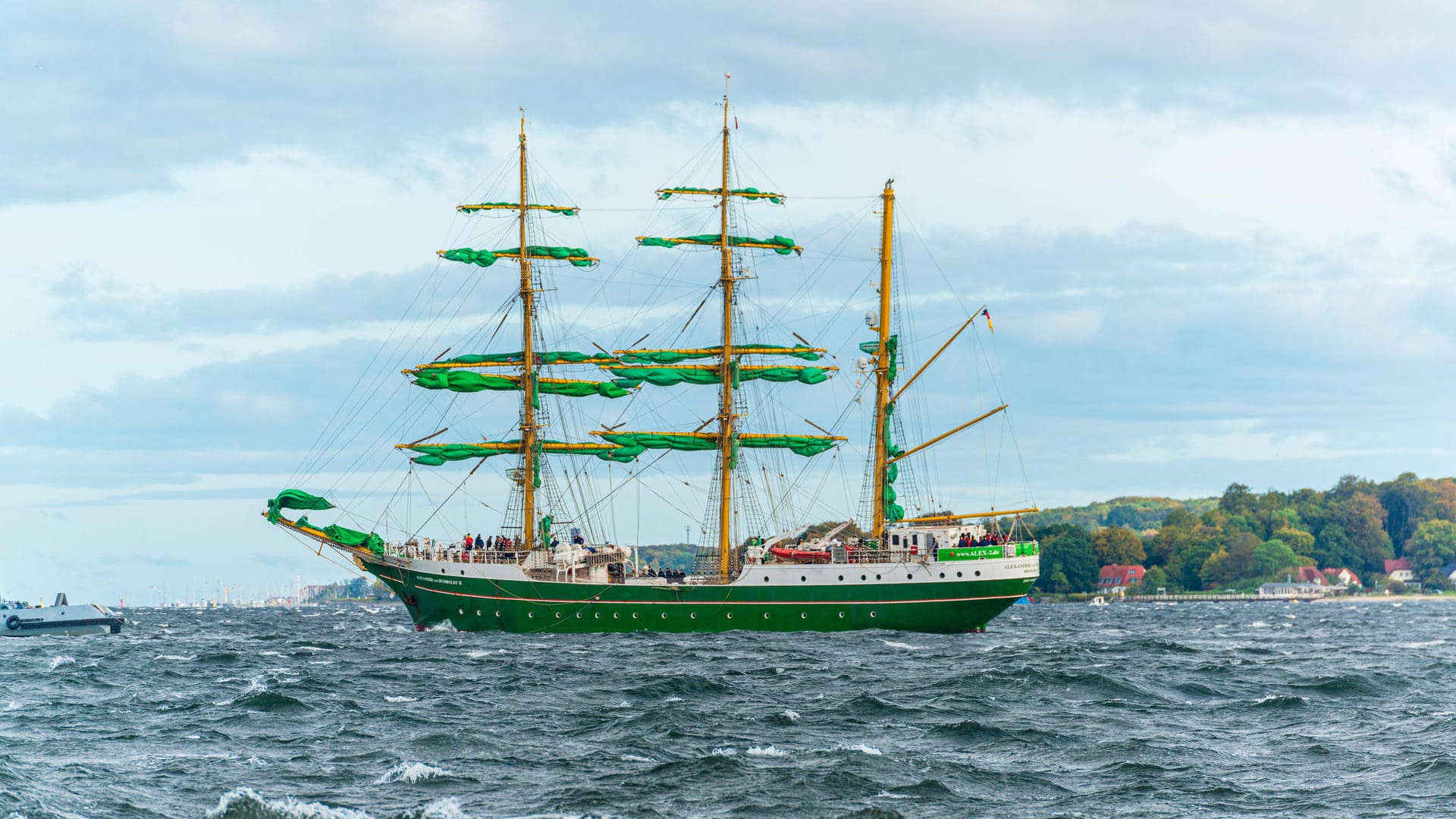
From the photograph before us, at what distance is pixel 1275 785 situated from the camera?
32.4 meters

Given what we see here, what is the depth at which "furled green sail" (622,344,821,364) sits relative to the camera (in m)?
96.1

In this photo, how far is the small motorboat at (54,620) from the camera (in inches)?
4237

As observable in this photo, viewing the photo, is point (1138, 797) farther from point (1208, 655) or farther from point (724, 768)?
point (1208, 655)

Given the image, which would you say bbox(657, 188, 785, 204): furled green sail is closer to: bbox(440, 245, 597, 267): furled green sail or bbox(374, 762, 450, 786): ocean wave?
bbox(440, 245, 597, 267): furled green sail

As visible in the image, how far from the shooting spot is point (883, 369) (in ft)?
307

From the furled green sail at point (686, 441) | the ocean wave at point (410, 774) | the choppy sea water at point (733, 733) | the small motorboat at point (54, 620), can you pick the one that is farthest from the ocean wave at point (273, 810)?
the small motorboat at point (54, 620)

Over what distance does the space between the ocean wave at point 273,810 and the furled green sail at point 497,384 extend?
2709 inches

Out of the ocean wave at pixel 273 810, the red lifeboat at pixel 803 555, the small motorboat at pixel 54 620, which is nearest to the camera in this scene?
the ocean wave at pixel 273 810

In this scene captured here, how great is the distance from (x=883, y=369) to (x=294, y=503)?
38912mm

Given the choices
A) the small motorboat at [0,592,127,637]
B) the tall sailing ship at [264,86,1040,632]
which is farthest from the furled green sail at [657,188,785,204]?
the small motorboat at [0,592,127,637]

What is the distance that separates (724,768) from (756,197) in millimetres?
67956

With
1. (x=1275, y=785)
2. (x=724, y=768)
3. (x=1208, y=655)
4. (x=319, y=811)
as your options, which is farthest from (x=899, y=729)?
(x=1208, y=655)

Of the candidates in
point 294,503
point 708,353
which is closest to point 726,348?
point 708,353

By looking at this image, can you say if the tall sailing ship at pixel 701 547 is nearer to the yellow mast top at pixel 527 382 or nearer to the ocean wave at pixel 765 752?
the yellow mast top at pixel 527 382
